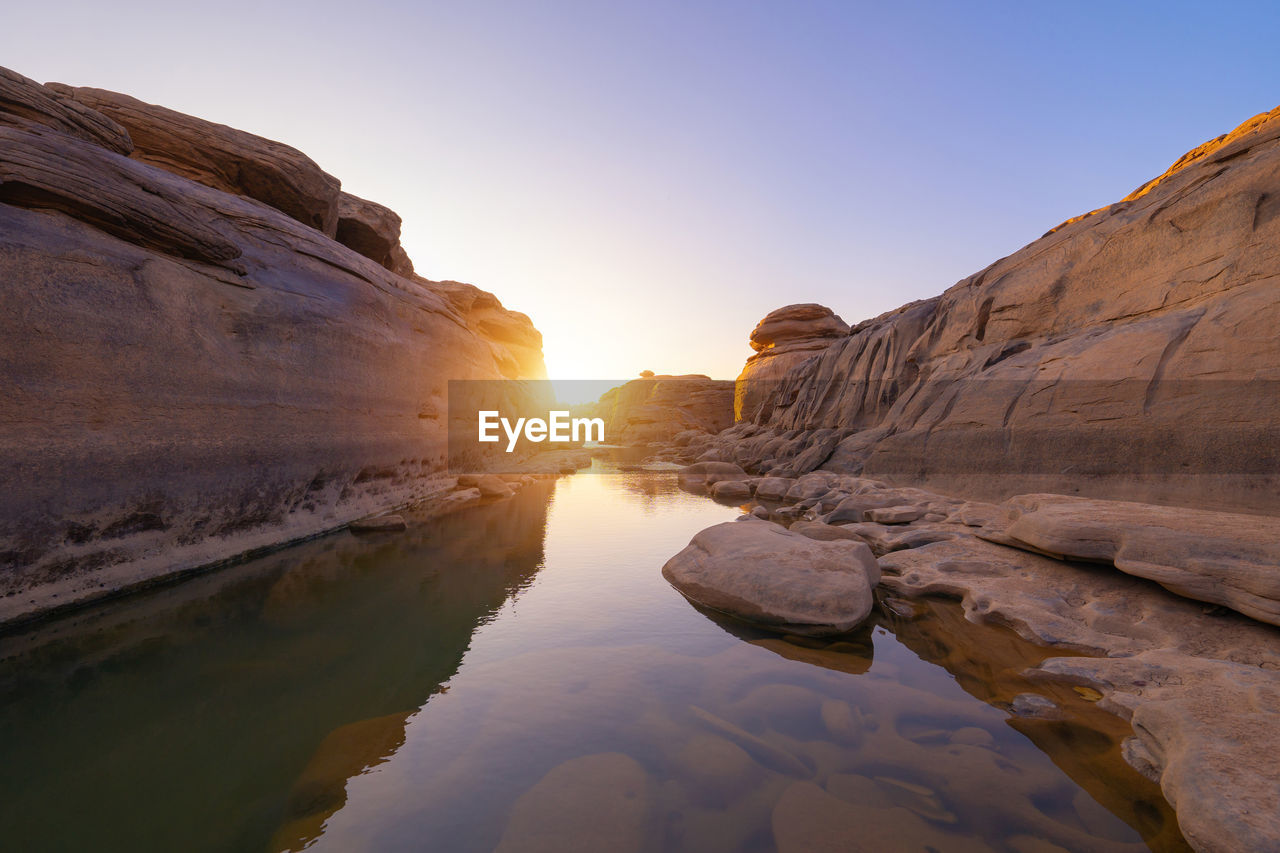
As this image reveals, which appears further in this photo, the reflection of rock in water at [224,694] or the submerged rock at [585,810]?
the reflection of rock in water at [224,694]

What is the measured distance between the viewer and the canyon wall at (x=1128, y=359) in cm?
698

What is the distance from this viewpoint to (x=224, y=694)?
440 centimetres

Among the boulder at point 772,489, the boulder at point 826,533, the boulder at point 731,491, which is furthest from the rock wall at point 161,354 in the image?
the boulder at point 772,489

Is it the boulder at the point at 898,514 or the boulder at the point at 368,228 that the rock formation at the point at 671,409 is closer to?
the boulder at the point at 368,228

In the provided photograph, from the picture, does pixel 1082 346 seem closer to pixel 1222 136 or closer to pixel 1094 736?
pixel 1222 136

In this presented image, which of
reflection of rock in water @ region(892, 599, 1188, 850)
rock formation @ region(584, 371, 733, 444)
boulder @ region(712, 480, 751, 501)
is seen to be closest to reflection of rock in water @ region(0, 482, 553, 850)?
reflection of rock in water @ region(892, 599, 1188, 850)

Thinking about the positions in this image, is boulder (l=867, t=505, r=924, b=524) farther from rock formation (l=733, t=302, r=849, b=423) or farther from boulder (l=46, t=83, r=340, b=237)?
rock formation (l=733, t=302, r=849, b=423)

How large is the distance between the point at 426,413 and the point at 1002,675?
46.6 ft

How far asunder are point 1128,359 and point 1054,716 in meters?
7.65

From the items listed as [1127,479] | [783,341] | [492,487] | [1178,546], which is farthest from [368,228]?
[783,341]

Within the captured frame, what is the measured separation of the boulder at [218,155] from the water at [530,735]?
914 centimetres

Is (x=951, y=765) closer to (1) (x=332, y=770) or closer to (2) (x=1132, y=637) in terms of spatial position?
(2) (x=1132, y=637)

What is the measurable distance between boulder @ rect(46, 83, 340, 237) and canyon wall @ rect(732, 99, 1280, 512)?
1645cm

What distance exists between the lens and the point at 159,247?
7297 mm
